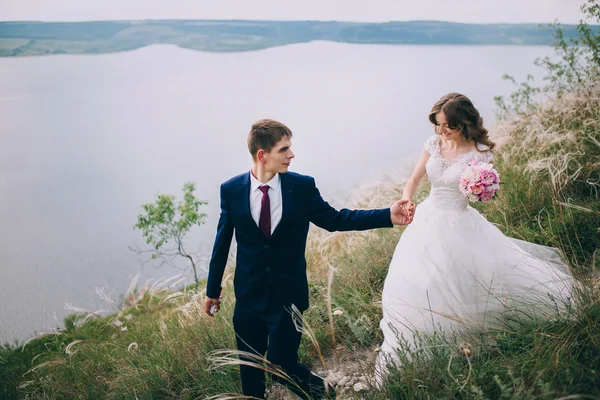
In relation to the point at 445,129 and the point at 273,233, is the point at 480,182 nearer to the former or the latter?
the point at 445,129

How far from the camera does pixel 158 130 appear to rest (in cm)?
1145

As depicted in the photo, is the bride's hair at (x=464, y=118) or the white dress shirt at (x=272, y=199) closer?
the white dress shirt at (x=272, y=199)

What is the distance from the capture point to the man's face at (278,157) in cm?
256

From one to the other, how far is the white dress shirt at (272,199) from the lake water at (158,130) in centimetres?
489

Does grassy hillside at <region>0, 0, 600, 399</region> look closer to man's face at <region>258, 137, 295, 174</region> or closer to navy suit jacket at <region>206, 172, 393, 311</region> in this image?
navy suit jacket at <region>206, 172, 393, 311</region>

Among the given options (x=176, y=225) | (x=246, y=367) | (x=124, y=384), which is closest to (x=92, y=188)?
(x=176, y=225)

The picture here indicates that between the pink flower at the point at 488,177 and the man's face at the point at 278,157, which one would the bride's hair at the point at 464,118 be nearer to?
the pink flower at the point at 488,177

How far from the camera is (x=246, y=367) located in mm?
2713

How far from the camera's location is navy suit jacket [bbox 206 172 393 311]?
8.50 feet

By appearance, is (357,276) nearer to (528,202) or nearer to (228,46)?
(528,202)

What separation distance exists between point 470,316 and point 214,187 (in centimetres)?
658

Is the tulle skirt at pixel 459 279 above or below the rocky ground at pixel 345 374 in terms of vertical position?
above

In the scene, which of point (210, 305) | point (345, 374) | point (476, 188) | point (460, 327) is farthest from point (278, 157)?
point (345, 374)

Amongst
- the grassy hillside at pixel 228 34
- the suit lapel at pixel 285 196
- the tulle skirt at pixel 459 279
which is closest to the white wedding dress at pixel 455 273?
the tulle skirt at pixel 459 279
